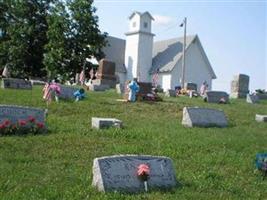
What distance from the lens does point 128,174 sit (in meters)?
9.42

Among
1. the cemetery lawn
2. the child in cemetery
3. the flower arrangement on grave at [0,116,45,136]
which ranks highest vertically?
the child in cemetery

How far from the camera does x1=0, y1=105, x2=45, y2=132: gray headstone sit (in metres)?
14.4

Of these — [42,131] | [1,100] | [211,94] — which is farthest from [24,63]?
[42,131]

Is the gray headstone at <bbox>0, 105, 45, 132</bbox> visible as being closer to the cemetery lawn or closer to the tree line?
the cemetery lawn

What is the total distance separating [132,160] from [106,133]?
5265 millimetres

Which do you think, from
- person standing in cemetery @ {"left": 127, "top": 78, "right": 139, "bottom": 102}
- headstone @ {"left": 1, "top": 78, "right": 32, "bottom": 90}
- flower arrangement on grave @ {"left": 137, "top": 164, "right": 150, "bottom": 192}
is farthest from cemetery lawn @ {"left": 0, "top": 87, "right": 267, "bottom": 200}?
headstone @ {"left": 1, "top": 78, "right": 32, "bottom": 90}

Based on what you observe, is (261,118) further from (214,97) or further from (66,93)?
(66,93)

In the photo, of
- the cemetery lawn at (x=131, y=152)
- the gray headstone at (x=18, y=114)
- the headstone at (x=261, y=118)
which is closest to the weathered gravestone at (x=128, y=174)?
the cemetery lawn at (x=131, y=152)

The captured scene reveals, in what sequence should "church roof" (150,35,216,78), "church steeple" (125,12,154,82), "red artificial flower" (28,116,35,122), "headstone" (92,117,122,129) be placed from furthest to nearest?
"church steeple" (125,12,154,82) → "church roof" (150,35,216,78) → "headstone" (92,117,122,129) → "red artificial flower" (28,116,35,122)

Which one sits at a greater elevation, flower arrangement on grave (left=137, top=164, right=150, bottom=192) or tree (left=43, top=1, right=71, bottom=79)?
tree (left=43, top=1, right=71, bottom=79)

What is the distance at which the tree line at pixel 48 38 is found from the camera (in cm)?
5303

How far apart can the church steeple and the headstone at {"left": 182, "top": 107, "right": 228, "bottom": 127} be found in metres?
49.4

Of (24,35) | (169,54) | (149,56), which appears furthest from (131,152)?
(149,56)

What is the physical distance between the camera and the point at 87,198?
28.2 feet
